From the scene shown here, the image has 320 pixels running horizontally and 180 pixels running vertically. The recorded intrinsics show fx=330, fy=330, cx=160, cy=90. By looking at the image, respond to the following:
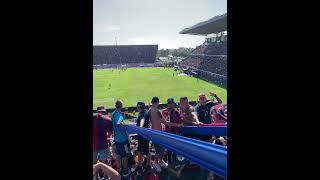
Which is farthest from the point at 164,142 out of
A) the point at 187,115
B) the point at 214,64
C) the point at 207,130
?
the point at 214,64

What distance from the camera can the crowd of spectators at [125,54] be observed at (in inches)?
2997

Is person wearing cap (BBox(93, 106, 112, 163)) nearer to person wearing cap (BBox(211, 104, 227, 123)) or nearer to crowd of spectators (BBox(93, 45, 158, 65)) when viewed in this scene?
person wearing cap (BBox(211, 104, 227, 123))

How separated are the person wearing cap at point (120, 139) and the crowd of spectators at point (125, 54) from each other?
232 feet

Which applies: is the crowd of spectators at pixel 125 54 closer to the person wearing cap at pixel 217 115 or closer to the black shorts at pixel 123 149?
the person wearing cap at pixel 217 115

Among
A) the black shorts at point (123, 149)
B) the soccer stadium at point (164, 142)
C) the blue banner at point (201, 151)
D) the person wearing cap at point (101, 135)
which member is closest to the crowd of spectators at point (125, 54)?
the soccer stadium at point (164, 142)

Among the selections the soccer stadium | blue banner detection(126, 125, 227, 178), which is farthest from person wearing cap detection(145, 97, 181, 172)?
blue banner detection(126, 125, 227, 178)

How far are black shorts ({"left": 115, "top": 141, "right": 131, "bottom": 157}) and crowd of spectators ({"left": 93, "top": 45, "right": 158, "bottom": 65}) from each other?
232 feet

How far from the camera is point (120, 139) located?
16.5 ft
